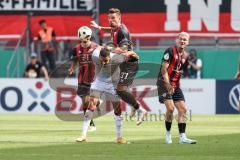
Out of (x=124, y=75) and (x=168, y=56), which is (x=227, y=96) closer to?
(x=124, y=75)

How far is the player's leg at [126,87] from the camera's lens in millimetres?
21281

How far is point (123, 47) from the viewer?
19.2 m

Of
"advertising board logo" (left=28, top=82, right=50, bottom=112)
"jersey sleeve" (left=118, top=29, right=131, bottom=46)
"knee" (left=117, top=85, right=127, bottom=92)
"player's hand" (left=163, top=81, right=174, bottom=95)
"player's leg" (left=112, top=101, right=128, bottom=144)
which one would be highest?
"jersey sleeve" (left=118, top=29, right=131, bottom=46)

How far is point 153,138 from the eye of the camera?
2025cm

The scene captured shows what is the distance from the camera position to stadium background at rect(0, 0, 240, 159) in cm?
3177

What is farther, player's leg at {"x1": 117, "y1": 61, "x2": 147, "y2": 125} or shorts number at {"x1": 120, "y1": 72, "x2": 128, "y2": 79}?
shorts number at {"x1": 120, "y1": 72, "x2": 128, "y2": 79}

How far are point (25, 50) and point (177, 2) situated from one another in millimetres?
5682

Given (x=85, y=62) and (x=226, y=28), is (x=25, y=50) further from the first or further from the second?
(x=85, y=62)

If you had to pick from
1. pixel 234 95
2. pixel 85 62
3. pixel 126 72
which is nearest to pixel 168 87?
pixel 126 72

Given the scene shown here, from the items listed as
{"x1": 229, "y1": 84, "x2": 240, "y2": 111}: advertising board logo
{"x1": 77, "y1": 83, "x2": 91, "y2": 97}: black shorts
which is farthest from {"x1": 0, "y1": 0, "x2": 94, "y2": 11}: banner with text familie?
{"x1": 77, "y1": 83, "x2": 91, "y2": 97}: black shorts

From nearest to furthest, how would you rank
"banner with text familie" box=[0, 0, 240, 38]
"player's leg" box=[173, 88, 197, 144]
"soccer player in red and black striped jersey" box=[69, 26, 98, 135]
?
"player's leg" box=[173, 88, 197, 144], "soccer player in red and black striped jersey" box=[69, 26, 98, 135], "banner with text familie" box=[0, 0, 240, 38]

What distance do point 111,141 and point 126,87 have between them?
2.88 metres

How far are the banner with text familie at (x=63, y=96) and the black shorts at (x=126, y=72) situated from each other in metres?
8.67

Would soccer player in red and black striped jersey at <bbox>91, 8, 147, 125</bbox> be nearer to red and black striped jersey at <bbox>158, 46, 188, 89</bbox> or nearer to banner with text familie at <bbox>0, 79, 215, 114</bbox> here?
red and black striped jersey at <bbox>158, 46, 188, 89</bbox>
